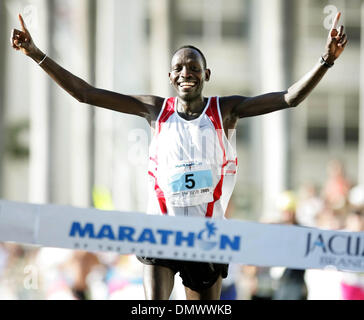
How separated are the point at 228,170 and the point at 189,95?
597 millimetres

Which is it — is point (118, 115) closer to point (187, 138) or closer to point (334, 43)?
point (187, 138)

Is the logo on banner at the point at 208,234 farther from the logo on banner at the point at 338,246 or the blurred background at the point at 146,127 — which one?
the blurred background at the point at 146,127

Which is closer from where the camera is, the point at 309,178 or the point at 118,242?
the point at 118,242

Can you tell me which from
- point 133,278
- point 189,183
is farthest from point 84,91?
point 133,278

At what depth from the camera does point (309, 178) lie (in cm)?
3528

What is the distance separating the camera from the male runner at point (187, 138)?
6.38 m

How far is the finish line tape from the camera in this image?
5785mm

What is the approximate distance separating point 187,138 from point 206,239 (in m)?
0.91

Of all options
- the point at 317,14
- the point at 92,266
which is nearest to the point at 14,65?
the point at 317,14

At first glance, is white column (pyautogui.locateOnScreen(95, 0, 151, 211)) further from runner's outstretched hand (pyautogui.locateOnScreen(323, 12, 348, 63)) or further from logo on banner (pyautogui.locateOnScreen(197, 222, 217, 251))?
logo on banner (pyautogui.locateOnScreen(197, 222, 217, 251))

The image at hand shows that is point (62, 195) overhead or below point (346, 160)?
below

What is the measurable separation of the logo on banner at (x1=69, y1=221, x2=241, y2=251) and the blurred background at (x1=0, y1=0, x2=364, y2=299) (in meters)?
1.74

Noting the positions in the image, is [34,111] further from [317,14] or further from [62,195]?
[317,14]

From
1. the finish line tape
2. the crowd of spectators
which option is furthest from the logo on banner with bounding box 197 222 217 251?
the crowd of spectators
